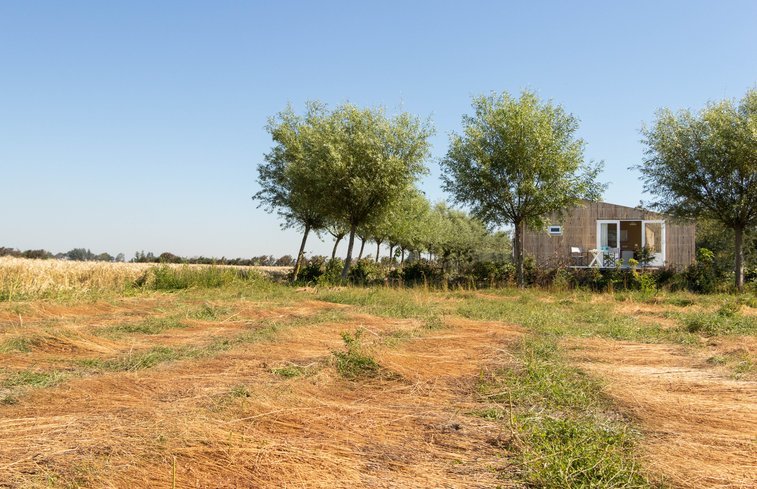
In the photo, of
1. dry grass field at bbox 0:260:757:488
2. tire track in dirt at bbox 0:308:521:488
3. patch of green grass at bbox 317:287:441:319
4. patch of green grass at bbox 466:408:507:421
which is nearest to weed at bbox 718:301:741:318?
dry grass field at bbox 0:260:757:488

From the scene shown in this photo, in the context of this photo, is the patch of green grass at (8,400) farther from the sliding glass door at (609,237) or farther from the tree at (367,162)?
the sliding glass door at (609,237)

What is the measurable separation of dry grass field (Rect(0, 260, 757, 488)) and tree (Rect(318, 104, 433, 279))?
1327 cm

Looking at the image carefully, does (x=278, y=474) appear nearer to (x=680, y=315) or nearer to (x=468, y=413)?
(x=468, y=413)

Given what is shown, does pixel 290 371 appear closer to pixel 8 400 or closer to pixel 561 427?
pixel 8 400

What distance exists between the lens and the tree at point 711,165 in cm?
2097

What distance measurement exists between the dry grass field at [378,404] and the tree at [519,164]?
12.3 m

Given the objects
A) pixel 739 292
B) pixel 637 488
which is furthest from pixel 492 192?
pixel 637 488

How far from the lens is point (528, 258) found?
981 inches

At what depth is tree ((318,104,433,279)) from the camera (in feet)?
76.2

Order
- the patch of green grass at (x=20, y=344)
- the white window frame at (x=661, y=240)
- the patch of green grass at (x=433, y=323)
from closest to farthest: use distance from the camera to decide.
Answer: the patch of green grass at (x=20, y=344), the patch of green grass at (x=433, y=323), the white window frame at (x=661, y=240)

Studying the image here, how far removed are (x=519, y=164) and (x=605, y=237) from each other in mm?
11156

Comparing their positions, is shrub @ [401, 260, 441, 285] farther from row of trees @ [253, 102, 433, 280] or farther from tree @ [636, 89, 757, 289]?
tree @ [636, 89, 757, 289]

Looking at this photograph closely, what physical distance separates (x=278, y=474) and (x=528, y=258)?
22.8 meters

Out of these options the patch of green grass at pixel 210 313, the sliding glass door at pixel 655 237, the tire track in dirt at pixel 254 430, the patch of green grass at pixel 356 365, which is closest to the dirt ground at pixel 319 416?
the tire track in dirt at pixel 254 430
